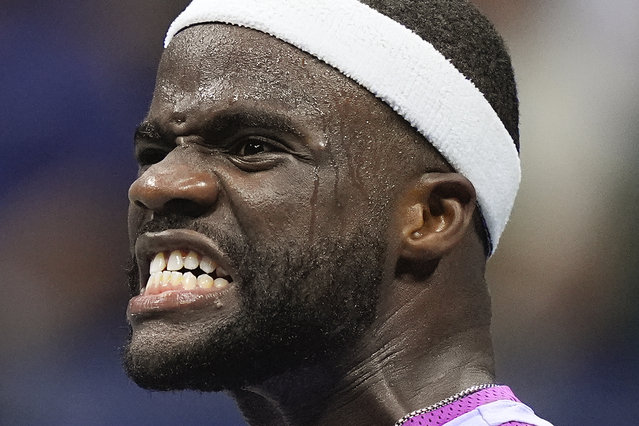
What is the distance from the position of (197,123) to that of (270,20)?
308 millimetres

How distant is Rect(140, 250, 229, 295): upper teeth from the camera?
2.60 meters

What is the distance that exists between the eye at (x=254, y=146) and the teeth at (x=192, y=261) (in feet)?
0.86

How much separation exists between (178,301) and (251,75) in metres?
0.56

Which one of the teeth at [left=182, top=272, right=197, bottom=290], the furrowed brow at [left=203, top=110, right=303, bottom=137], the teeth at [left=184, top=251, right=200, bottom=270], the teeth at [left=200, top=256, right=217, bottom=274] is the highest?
the furrowed brow at [left=203, top=110, right=303, bottom=137]

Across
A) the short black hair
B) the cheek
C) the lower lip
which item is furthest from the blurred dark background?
the cheek

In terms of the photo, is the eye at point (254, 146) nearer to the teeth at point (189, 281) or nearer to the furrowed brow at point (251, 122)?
the furrowed brow at point (251, 122)

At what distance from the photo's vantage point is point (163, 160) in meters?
2.71

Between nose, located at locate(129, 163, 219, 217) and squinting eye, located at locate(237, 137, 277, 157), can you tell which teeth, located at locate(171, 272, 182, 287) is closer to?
nose, located at locate(129, 163, 219, 217)

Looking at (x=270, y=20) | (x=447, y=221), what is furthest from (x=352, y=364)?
(x=270, y=20)

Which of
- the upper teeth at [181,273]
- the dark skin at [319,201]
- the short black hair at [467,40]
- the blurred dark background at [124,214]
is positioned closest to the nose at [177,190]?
the dark skin at [319,201]

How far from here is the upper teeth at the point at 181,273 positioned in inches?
103

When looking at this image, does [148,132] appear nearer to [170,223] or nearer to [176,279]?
[170,223]

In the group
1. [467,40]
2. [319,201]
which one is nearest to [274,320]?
[319,201]

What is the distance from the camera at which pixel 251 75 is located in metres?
2.69
